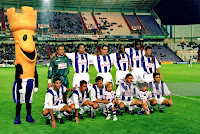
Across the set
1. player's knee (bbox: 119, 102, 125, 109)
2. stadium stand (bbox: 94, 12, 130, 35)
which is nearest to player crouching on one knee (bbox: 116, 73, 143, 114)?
player's knee (bbox: 119, 102, 125, 109)

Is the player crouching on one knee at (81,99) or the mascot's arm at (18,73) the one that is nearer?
the mascot's arm at (18,73)

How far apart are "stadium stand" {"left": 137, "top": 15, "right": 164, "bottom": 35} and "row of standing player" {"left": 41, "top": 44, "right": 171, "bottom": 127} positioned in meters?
46.4

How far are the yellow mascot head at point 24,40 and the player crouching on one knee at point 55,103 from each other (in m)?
0.74

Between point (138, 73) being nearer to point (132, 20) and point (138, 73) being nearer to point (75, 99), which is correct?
Result: point (75, 99)

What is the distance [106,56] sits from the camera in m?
7.91

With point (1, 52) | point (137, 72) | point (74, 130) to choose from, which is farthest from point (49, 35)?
point (74, 130)

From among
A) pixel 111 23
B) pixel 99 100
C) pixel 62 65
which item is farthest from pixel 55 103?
pixel 111 23

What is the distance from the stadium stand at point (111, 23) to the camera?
170 feet

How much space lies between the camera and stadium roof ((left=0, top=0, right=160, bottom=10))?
49287 mm

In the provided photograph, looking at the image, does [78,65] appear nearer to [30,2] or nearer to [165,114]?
[165,114]

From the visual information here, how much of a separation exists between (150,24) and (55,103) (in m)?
53.2

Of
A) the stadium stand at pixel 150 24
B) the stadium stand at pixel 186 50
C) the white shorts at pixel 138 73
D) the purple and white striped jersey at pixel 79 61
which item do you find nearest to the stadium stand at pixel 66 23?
the stadium stand at pixel 150 24

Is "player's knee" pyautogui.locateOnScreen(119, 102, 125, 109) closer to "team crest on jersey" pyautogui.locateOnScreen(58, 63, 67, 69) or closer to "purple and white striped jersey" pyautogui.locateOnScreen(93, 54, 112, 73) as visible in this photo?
"purple and white striped jersey" pyautogui.locateOnScreen(93, 54, 112, 73)

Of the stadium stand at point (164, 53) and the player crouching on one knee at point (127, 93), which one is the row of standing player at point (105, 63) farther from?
the stadium stand at point (164, 53)
